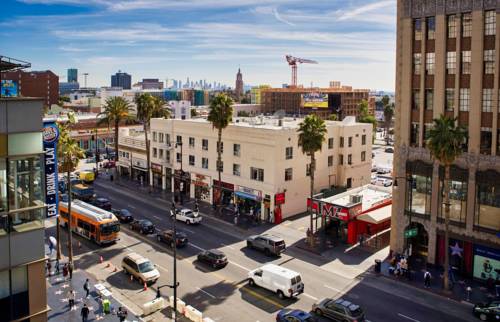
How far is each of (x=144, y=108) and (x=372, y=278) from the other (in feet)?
156

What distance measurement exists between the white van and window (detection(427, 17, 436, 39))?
24595mm

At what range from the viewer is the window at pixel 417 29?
42.8 metres

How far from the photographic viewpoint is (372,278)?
4003 centimetres

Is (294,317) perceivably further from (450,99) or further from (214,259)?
(450,99)

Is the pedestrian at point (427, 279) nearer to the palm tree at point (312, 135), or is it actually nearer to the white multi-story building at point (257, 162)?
the palm tree at point (312, 135)

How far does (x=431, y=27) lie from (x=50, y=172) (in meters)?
35.0

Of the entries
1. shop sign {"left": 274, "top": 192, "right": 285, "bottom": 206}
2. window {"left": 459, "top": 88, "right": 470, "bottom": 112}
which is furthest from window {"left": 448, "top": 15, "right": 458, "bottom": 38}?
shop sign {"left": 274, "top": 192, "right": 285, "bottom": 206}

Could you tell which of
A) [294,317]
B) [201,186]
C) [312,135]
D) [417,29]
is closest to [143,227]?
[201,186]

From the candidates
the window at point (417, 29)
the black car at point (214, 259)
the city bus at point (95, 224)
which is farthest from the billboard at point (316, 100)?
the black car at point (214, 259)

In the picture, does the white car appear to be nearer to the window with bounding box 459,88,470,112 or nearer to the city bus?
the city bus

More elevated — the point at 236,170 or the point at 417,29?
the point at 417,29

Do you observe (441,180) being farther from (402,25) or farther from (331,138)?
(331,138)

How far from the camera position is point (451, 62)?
4084 cm

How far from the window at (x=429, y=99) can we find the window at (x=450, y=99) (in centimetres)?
146
